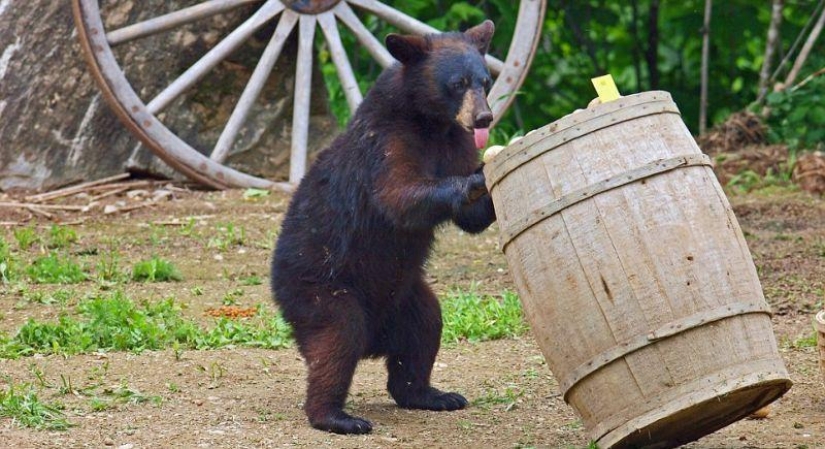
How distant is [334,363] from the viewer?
5176 millimetres

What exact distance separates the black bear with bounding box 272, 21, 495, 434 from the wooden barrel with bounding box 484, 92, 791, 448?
2.94ft

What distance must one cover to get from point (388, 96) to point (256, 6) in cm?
446

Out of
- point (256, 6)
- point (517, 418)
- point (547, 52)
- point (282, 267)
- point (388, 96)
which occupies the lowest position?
point (517, 418)

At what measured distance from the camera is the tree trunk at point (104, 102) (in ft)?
30.6

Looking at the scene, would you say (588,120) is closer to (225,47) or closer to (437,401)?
(437,401)

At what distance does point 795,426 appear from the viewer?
5.00m

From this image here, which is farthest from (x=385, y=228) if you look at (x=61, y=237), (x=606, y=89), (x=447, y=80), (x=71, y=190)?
(x=71, y=190)

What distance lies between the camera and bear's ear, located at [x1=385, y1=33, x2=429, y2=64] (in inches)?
216

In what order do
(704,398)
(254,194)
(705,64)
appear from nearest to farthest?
1. (704,398)
2. (254,194)
3. (705,64)

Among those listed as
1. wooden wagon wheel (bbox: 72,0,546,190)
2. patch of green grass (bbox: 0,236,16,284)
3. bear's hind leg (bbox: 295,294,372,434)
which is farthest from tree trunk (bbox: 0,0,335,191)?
bear's hind leg (bbox: 295,294,372,434)

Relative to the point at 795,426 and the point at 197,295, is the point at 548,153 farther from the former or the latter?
the point at 197,295

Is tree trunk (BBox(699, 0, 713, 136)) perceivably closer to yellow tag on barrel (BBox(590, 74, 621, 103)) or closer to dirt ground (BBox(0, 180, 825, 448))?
dirt ground (BBox(0, 180, 825, 448))

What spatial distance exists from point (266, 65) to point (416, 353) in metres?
4.41

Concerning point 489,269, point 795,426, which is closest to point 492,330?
point 489,269
